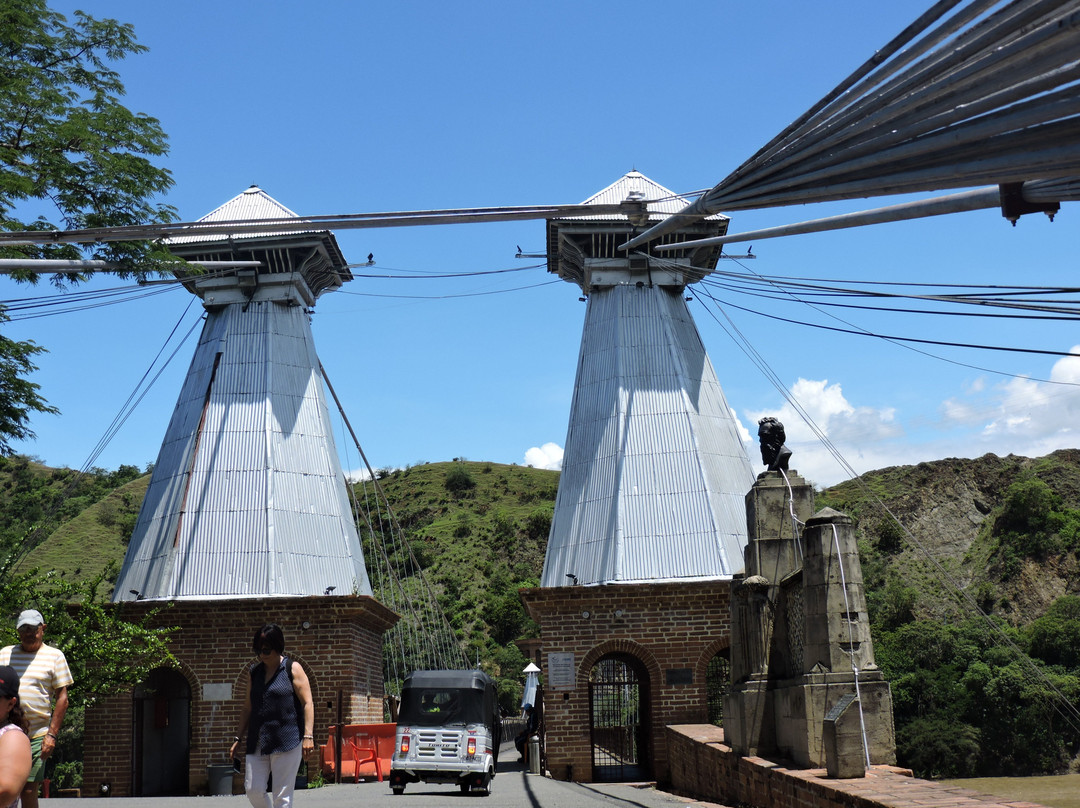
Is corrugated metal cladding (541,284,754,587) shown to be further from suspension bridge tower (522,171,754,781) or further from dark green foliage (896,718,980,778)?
dark green foliage (896,718,980,778)

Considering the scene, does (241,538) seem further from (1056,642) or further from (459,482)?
(459,482)

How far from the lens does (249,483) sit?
73.8 feet

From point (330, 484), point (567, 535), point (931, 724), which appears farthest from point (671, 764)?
point (931, 724)

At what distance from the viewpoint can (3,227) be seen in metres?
13.0

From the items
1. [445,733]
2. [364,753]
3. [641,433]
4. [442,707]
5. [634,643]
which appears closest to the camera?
[445,733]

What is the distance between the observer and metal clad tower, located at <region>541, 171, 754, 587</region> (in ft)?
69.9

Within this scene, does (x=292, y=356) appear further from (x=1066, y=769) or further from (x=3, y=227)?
(x=1066, y=769)

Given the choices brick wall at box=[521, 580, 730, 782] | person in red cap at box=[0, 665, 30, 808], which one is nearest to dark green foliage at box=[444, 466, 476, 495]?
brick wall at box=[521, 580, 730, 782]

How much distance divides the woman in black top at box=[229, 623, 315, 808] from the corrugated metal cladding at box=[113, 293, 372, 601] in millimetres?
14482

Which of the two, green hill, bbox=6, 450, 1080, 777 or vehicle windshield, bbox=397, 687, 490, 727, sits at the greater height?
green hill, bbox=6, 450, 1080, 777

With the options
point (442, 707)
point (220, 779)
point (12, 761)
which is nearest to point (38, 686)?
point (12, 761)

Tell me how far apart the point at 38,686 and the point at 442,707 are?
10.2 metres

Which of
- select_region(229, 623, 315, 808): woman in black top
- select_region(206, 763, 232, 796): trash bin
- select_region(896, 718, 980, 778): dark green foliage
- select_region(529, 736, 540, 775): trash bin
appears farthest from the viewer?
select_region(896, 718, 980, 778): dark green foliage

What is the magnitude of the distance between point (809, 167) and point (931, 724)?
28.1 m
